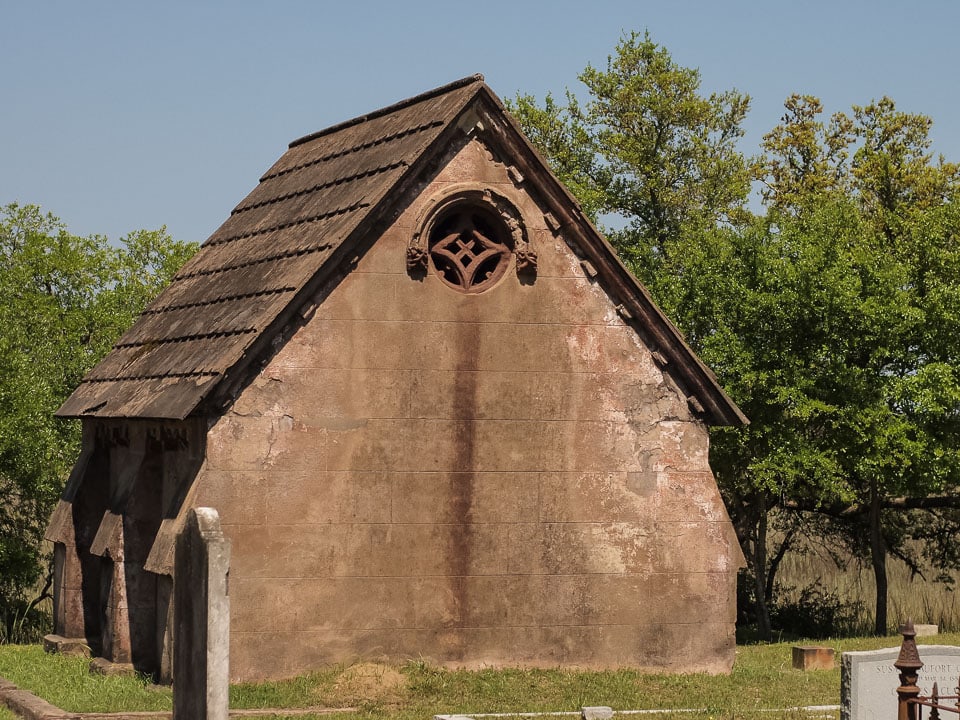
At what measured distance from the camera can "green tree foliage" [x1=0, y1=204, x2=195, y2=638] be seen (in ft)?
94.6

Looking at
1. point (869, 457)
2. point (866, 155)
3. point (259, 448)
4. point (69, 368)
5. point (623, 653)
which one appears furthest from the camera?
point (866, 155)

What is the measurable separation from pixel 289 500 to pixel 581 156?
29.1 metres

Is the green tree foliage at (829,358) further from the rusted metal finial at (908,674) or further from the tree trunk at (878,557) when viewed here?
the rusted metal finial at (908,674)

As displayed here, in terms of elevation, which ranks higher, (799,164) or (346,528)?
(799,164)

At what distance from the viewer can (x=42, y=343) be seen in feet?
116

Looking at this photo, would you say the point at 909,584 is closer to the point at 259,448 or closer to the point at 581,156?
the point at 581,156

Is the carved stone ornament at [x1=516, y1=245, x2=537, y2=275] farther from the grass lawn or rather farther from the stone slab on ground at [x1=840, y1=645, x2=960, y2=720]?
the stone slab on ground at [x1=840, y1=645, x2=960, y2=720]

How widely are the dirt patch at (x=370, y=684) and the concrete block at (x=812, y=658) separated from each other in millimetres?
6519

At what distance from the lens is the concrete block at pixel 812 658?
20328 mm

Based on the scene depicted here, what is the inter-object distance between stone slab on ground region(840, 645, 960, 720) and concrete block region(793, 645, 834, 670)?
6.29 meters

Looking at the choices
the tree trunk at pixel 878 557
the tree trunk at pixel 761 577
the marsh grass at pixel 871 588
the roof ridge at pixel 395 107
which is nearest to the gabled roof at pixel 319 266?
the roof ridge at pixel 395 107

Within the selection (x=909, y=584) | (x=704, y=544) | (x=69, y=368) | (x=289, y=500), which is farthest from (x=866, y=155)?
(x=289, y=500)

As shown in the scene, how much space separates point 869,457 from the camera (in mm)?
27641

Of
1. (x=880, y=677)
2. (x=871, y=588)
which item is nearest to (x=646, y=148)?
(x=871, y=588)
